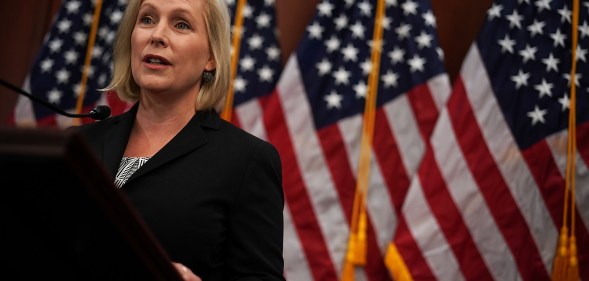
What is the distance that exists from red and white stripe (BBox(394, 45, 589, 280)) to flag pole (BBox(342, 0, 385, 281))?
0.16m

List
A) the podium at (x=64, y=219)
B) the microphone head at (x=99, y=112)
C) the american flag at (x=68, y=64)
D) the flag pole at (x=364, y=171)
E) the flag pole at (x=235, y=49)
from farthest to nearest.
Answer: the american flag at (x=68, y=64) → the flag pole at (x=235, y=49) → the flag pole at (x=364, y=171) → the microphone head at (x=99, y=112) → the podium at (x=64, y=219)

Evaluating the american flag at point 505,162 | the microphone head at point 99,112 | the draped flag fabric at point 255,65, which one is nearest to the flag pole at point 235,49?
the draped flag fabric at point 255,65

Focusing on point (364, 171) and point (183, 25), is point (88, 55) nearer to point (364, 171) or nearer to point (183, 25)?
point (364, 171)

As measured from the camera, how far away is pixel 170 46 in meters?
1.61

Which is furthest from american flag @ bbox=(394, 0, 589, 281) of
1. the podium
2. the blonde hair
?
the podium

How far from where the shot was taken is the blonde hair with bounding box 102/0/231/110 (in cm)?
169

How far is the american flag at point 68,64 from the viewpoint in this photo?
11.9ft

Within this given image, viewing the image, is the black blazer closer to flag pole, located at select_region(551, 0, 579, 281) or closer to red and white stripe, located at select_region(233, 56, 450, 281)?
red and white stripe, located at select_region(233, 56, 450, 281)

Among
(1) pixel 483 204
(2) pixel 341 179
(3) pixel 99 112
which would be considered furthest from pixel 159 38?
(1) pixel 483 204

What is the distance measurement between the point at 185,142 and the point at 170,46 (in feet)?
0.70

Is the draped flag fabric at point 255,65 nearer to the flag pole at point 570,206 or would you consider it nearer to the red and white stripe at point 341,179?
the red and white stripe at point 341,179

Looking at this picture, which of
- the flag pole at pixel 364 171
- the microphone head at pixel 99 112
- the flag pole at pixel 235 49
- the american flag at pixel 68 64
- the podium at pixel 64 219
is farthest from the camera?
the american flag at pixel 68 64

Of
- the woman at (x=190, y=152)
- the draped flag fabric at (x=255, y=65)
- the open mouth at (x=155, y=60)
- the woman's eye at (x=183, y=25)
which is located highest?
the woman's eye at (x=183, y=25)

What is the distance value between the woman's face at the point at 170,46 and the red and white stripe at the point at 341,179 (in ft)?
5.14
